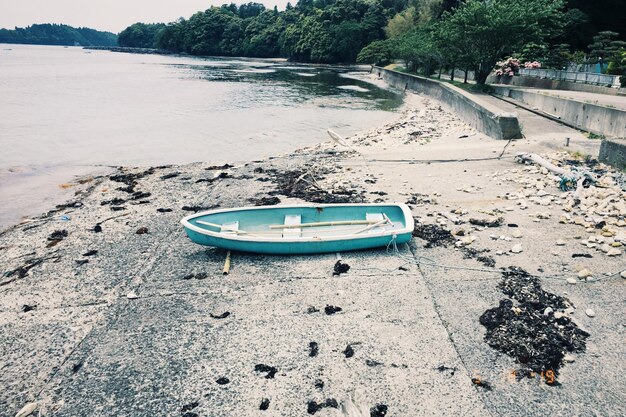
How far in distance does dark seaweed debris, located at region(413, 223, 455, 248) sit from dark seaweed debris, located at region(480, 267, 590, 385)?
1.63 meters

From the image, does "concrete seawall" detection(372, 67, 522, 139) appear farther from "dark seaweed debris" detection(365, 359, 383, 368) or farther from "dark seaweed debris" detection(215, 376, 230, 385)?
"dark seaweed debris" detection(215, 376, 230, 385)

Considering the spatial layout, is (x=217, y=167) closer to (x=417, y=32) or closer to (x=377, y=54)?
(x=417, y=32)

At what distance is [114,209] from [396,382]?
8.24 m

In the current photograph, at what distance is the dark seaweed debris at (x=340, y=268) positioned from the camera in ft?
22.5

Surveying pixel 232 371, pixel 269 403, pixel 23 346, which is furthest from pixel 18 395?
pixel 269 403

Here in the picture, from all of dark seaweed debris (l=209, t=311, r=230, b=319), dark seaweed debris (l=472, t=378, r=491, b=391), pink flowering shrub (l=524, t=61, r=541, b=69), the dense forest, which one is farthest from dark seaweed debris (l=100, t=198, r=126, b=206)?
pink flowering shrub (l=524, t=61, r=541, b=69)

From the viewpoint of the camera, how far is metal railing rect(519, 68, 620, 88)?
2062cm

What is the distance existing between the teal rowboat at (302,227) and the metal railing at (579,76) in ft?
60.1

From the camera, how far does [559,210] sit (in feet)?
28.2

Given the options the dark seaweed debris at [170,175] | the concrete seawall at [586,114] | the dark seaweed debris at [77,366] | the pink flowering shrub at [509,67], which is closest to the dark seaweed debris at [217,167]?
the dark seaweed debris at [170,175]

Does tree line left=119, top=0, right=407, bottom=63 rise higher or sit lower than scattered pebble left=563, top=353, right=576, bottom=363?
higher

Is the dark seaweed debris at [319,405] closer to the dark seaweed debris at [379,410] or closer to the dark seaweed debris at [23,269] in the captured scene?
the dark seaweed debris at [379,410]

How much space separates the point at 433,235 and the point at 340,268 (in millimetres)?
2073

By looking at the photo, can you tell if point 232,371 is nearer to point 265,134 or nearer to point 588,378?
point 588,378
